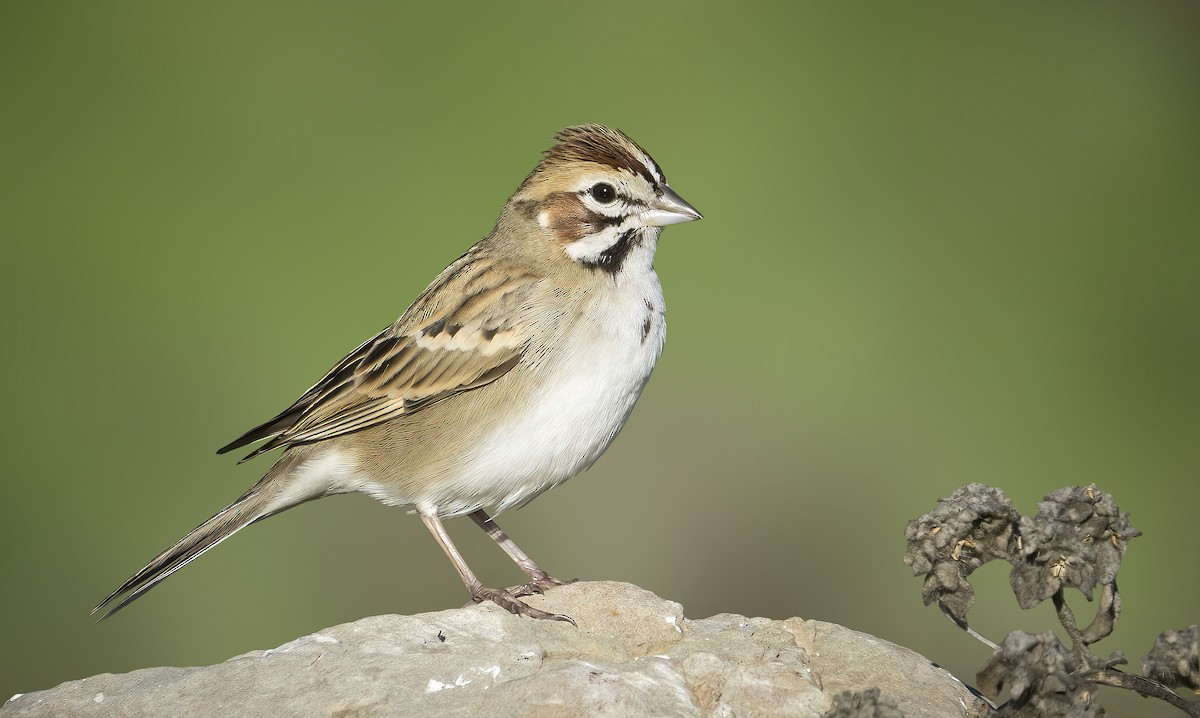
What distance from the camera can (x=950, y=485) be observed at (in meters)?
7.77

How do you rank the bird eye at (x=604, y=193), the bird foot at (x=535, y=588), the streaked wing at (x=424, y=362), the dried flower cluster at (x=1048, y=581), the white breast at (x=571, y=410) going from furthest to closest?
the bird eye at (x=604, y=193) → the streaked wing at (x=424, y=362) → the white breast at (x=571, y=410) → the bird foot at (x=535, y=588) → the dried flower cluster at (x=1048, y=581)

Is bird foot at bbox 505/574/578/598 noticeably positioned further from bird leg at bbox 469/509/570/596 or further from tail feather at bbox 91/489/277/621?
tail feather at bbox 91/489/277/621

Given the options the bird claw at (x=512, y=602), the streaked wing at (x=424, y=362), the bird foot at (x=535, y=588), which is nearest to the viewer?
the bird claw at (x=512, y=602)

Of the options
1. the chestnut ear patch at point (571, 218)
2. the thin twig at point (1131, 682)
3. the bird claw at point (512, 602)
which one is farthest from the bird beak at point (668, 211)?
the thin twig at point (1131, 682)

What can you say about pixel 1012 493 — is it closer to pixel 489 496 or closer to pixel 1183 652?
pixel 489 496

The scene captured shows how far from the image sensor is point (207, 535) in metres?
5.34

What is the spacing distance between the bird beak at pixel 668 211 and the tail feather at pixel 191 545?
6.60 ft

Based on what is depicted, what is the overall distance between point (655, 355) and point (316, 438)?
1.49 metres

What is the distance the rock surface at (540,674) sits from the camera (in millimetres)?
3721

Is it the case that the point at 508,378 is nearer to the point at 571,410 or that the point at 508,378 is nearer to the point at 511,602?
the point at 571,410

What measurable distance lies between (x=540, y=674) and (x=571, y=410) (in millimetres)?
1588

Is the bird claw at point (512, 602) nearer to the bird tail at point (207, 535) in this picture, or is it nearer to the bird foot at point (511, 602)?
the bird foot at point (511, 602)

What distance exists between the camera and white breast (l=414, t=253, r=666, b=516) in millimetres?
5172

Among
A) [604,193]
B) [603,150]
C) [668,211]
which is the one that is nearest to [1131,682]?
[668,211]
